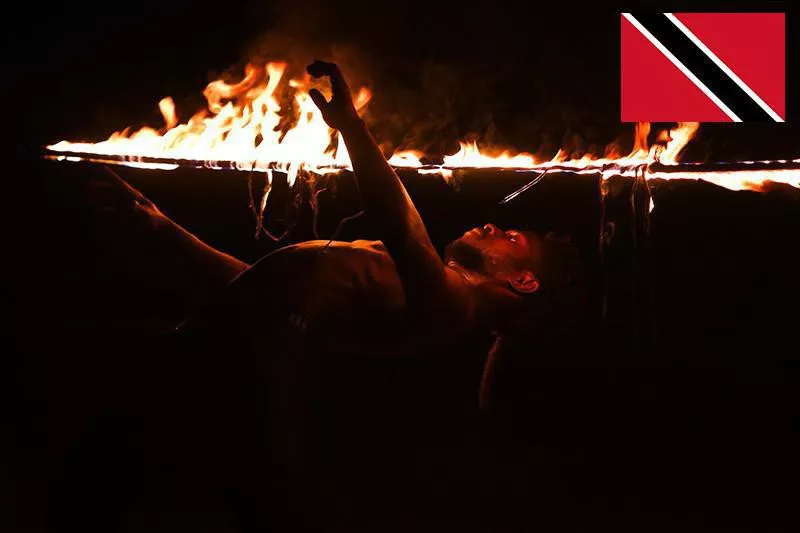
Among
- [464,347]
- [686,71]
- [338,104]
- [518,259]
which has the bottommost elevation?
[464,347]

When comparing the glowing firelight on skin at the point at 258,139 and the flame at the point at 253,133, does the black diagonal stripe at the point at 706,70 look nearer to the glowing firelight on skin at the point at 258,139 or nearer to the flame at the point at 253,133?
the glowing firelight on skin at the point at 258,139

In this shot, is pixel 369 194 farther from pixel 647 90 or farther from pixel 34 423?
pixel 34 423

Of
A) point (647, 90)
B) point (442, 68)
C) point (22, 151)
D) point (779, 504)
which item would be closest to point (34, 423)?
point (22, 151)

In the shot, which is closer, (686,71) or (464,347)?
(686,71)

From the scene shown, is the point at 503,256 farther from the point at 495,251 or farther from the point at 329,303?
the point at 329,303

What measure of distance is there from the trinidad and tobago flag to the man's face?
79 cm

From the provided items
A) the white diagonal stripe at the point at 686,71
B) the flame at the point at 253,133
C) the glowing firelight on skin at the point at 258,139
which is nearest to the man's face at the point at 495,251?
the glowing firelight on skin at the point at 258,139

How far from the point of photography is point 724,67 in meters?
3.43

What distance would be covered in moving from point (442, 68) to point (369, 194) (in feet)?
3.43

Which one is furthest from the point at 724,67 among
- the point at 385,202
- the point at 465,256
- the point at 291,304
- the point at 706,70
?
the point at 291,304

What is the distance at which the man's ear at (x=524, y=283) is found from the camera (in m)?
3.07

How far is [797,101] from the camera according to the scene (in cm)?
334

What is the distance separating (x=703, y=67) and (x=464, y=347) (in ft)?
5.99

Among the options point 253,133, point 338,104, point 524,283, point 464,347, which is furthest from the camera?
point 464,347
